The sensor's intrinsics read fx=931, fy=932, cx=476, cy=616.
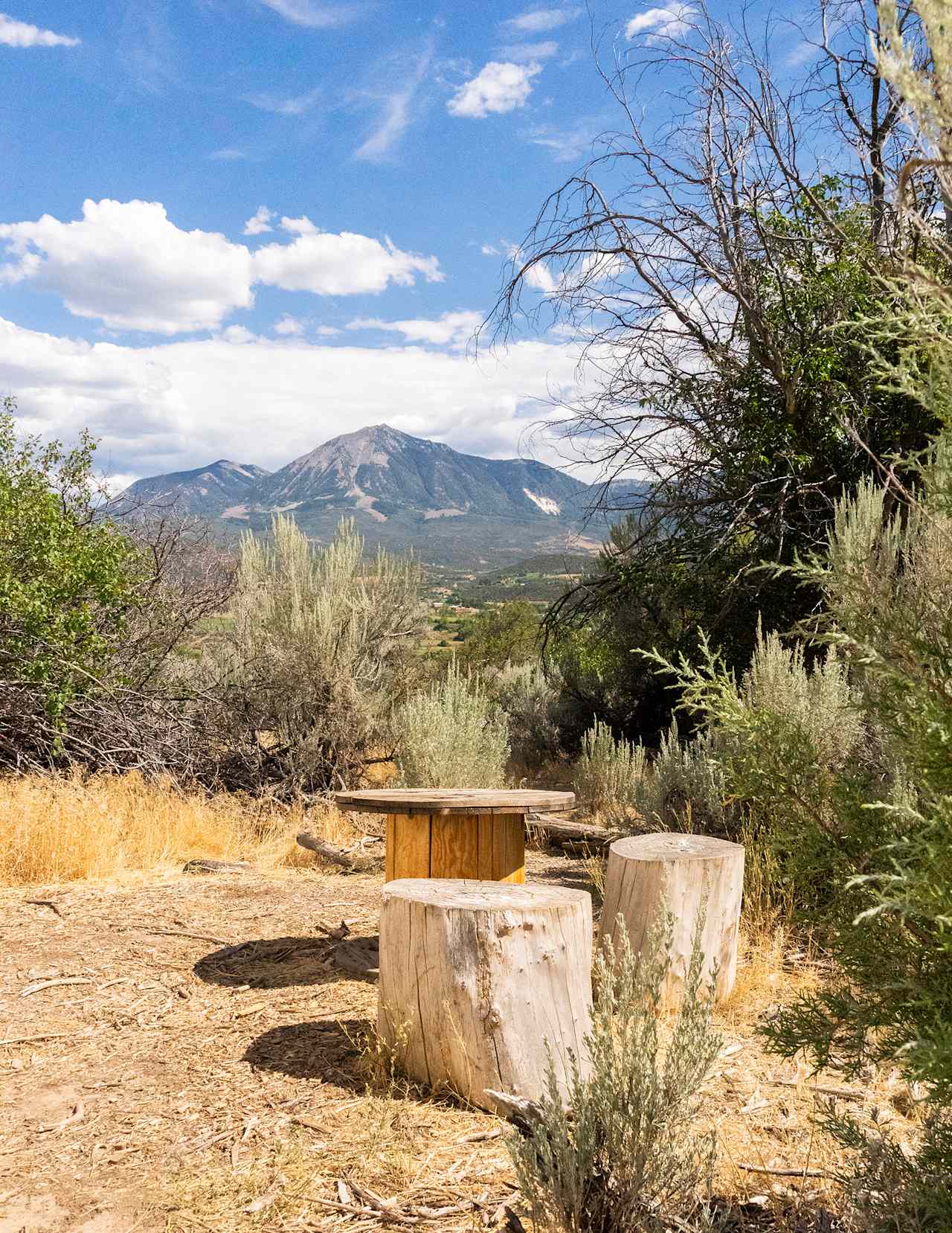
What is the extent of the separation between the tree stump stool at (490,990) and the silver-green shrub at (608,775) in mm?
5682

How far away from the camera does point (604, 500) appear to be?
959cm

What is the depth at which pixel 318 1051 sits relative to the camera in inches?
153

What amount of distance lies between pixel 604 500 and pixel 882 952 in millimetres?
7705

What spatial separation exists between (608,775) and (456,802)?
5177 mm

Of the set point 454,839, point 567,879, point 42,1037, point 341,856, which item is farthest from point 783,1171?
point 341,856

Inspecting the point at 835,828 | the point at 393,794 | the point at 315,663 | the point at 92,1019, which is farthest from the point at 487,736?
the point at 835,828

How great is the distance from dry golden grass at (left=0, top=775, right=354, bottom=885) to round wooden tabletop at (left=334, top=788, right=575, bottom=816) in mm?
2752

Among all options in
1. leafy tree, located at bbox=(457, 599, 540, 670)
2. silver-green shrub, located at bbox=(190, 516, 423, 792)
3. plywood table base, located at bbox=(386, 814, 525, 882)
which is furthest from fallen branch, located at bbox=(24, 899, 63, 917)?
leafy tree, located at bbox=(457, 599, 540, 670)

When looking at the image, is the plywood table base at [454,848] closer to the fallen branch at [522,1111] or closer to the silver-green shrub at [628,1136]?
the fallen branch at [522,1111]

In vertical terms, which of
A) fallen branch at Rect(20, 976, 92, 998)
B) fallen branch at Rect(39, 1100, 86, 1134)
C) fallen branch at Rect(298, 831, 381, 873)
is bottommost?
fallen branch at Rect(298, 831, 381, 873)

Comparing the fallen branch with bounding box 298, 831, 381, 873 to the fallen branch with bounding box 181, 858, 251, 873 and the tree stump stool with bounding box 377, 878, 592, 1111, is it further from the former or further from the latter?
the tree stump stool with bounding box 377, 878, 592, 1111

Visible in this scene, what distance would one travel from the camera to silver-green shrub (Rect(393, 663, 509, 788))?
8.47m

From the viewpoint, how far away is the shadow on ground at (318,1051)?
11.9 feet

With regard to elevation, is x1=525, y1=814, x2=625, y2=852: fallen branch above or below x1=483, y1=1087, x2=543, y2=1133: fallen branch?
below
